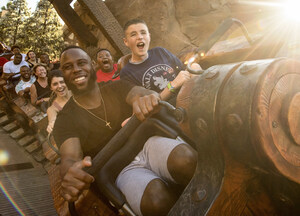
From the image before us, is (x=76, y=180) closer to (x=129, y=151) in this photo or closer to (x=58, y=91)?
(x=129, y=151)

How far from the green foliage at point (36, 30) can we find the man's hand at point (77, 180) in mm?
17265

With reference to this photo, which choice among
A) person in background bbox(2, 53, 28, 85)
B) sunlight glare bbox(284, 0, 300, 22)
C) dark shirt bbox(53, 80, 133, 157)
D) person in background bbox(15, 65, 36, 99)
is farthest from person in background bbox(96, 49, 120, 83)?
person in background bbox(2, 53, 28, 85)

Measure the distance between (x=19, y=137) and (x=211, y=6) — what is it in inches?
259

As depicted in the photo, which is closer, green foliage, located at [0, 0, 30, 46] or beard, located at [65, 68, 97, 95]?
beard, located at [65, 68, 97, 95]

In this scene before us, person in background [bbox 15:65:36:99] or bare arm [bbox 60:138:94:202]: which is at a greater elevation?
person in background [bbox 15:65:36:99]

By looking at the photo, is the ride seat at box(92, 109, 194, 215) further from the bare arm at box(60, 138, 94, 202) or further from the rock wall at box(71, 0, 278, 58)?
the rock wall at box(71, 0, 278, 58)

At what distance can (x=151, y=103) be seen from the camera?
0.99m

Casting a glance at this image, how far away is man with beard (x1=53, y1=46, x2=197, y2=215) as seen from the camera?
0.99 metres

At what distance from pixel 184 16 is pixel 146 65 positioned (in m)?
3.64

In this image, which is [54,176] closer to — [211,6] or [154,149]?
[154,149]

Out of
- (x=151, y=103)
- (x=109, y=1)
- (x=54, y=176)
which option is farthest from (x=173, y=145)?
(x=109, y=1)

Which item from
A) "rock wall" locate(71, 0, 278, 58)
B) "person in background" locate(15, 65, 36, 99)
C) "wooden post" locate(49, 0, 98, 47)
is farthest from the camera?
"person in background" locate(15, 65, 36, 99)

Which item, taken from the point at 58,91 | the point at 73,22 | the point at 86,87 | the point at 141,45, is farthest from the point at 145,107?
the point at 73,22

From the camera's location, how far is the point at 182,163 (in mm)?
1046
